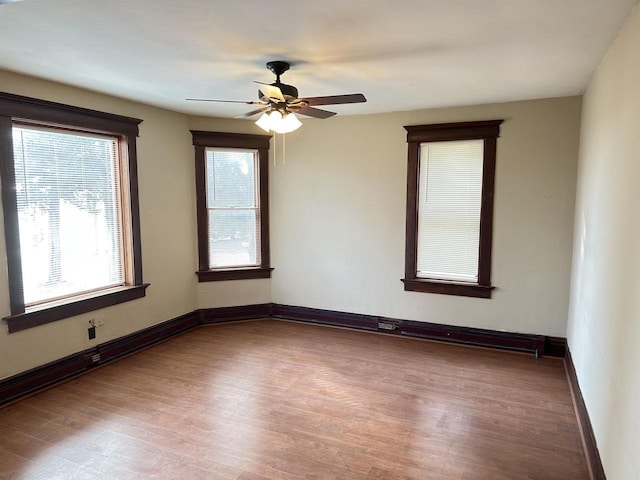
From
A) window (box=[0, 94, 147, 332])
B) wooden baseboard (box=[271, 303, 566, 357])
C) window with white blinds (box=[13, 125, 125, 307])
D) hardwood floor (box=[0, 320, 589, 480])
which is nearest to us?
hardwood floor (box=[0, 320, 589, 480])

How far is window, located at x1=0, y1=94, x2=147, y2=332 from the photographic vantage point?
3.22 m

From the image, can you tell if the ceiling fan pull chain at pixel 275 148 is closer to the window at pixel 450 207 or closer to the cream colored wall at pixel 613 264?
the window at pixel 450 207

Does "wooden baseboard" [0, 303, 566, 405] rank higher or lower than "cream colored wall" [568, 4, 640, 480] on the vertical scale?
lower

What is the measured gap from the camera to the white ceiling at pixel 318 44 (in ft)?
6.86

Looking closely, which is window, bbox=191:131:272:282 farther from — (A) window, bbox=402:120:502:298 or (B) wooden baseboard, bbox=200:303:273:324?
(A) window, bbox=402:120:502:298

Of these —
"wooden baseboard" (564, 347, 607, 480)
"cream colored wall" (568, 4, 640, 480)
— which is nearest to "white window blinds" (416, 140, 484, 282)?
"cream colored wall" (568, 4, 640, 480)

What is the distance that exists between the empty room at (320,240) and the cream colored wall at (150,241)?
0.02m


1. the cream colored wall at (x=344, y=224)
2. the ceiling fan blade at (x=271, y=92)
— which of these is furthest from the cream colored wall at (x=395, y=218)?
the ceiling fan blade at (x=271, y=92)

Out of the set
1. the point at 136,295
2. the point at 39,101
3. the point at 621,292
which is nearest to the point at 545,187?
the point at 621,292

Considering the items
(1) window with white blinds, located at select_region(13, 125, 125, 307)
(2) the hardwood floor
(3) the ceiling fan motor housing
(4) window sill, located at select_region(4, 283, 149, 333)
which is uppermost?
(3) the ceiling fan motor housing

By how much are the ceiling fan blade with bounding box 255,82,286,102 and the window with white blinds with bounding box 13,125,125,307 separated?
207 cm

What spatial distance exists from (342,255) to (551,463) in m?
3.08

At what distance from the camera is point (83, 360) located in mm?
3775

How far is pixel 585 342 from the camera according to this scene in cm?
301
